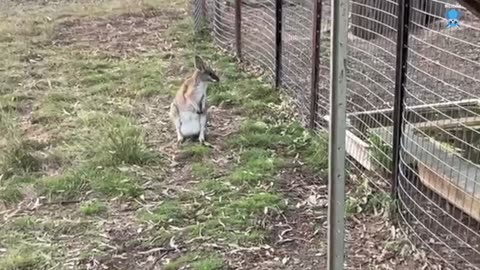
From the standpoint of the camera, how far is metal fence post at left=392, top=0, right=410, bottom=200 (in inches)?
149

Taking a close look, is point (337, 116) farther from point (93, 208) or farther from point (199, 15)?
point (199, 15)

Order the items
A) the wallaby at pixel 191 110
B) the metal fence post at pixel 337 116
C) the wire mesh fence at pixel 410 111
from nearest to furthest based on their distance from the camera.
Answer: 1. the metal fence post at pixel 337 116
2. the wire mesh fence at pixel 410 111
3. the wallaby at pixel 191 110

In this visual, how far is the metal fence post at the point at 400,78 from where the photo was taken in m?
3.78

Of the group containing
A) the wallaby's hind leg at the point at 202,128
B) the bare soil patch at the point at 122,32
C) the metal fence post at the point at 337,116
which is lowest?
the bare soil patch at the point at 122,32

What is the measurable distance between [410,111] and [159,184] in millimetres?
1566

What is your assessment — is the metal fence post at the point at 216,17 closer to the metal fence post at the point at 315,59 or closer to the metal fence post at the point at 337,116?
the metal fence post at the point at 315,59

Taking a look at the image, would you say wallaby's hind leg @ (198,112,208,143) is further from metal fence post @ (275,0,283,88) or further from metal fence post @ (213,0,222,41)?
A: metal fence post @ (213,0,222,41)

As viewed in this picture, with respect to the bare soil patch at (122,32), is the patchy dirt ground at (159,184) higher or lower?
higher

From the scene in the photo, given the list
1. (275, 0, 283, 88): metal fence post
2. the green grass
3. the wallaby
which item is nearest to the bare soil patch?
(275, 0, 283, 88): metal fence post

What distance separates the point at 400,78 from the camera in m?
3.86

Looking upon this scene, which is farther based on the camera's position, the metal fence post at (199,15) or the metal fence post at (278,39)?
the metal fence post at (199,15)

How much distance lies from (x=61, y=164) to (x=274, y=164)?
55.1 inches

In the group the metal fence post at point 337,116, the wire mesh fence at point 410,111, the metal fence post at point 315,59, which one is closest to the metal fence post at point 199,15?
the wire mesh fence at point 410,111

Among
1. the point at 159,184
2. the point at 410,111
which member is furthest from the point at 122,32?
the point at 410,111
